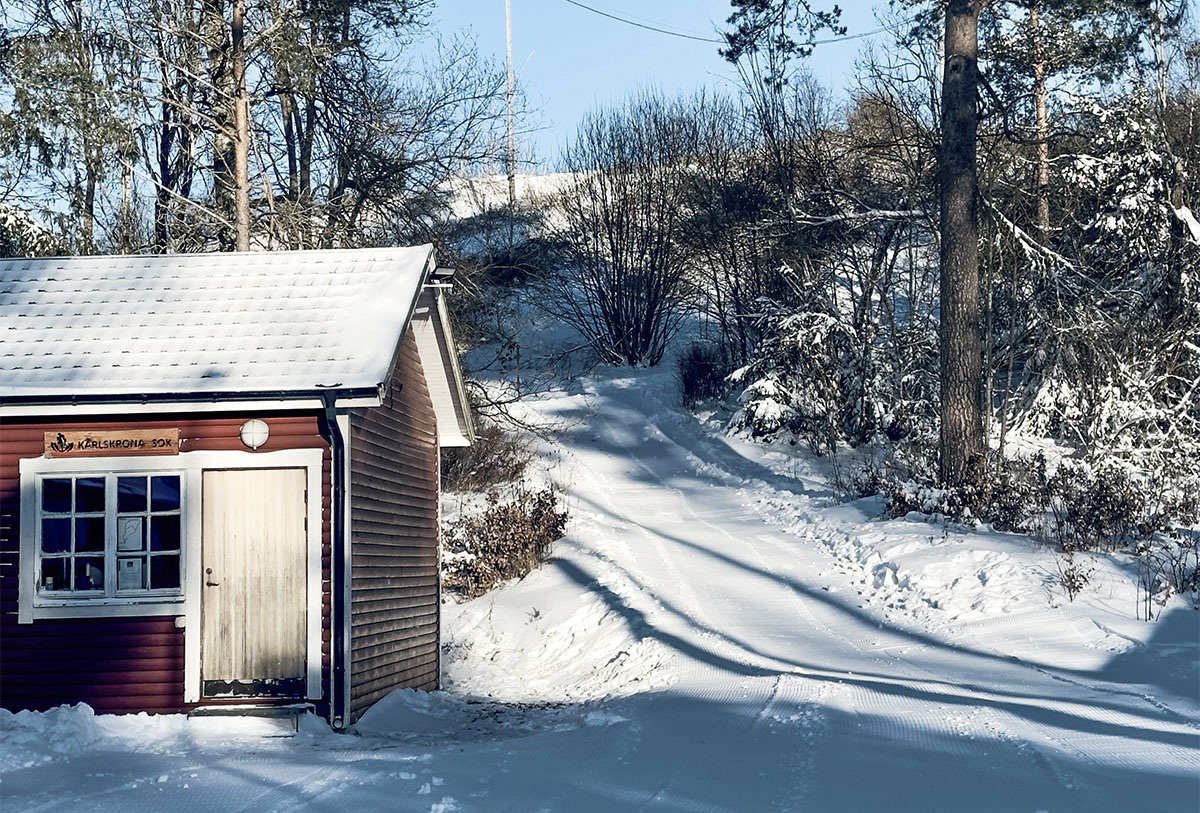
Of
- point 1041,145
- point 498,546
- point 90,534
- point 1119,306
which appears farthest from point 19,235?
point 1119,306

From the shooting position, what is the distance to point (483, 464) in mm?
23797

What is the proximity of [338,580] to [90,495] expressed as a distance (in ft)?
8.26

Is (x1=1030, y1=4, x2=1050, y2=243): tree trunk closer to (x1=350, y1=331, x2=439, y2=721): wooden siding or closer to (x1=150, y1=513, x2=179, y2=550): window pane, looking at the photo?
(x1=350, y1=331, x2=439, y2=721): wooden siding

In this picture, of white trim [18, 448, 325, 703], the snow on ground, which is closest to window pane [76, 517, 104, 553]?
white trim [18, 448, 325, 703]

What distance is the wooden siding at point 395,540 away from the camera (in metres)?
11.0

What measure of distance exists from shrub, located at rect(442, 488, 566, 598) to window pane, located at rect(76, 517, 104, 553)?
738 cm

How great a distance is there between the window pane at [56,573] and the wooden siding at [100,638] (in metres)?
0.26

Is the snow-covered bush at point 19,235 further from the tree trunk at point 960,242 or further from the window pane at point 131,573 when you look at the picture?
the tree trunk at point 960,242

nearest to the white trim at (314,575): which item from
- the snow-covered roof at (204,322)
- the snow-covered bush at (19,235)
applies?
the snow-covered roof at (204,322)

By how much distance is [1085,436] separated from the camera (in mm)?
21328

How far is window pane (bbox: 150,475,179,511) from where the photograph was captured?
1073 centimetres

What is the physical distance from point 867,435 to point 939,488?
340 inches

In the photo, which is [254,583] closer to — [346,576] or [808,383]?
[346,576]

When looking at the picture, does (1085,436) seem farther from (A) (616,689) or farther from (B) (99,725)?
(B) (99,725)
